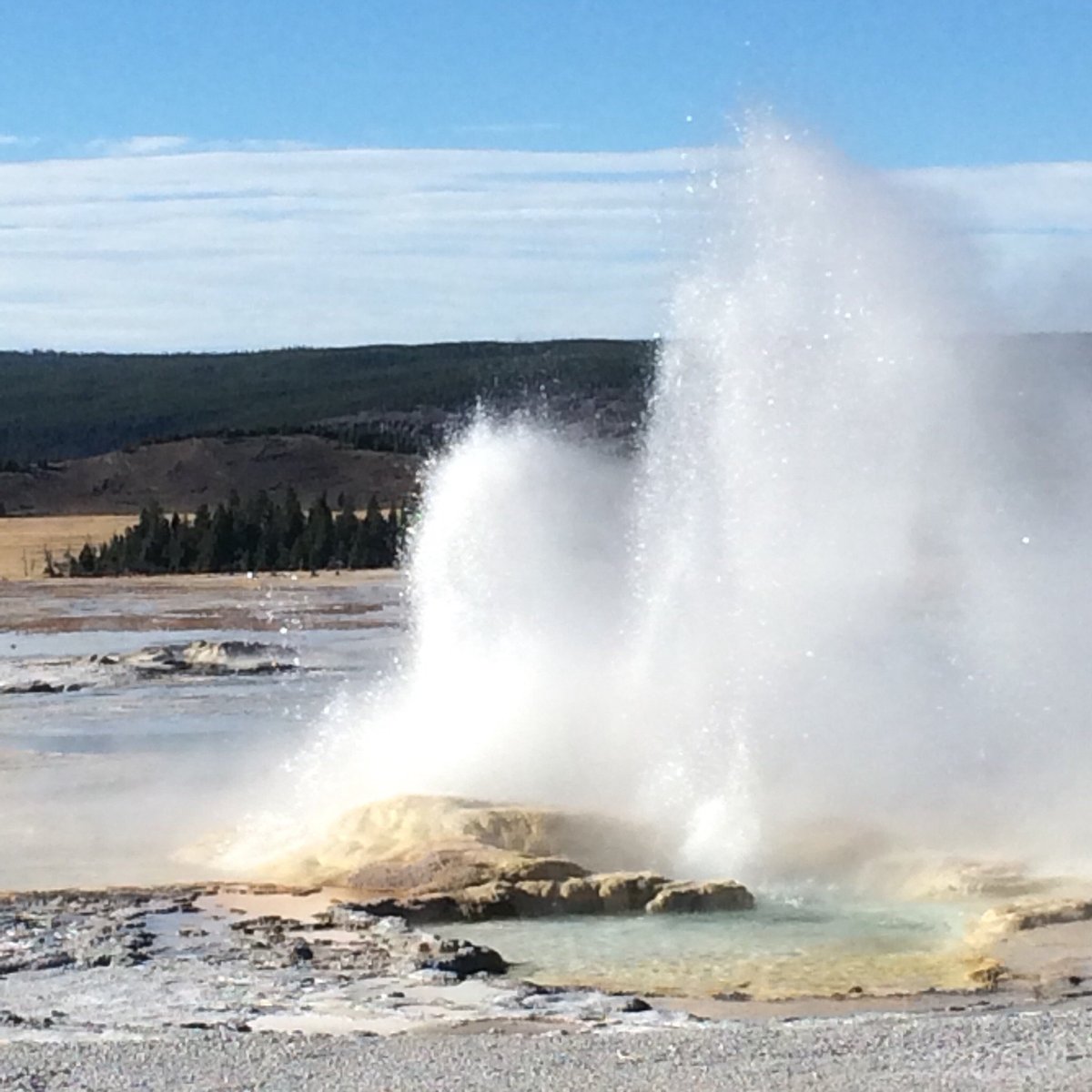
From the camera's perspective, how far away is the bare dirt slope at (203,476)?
82.8 metres

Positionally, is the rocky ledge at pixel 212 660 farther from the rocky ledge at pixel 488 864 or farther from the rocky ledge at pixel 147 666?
the rocky ledge at pixel 488 864

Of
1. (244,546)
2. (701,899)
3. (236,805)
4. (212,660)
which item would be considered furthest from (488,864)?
(244,546)

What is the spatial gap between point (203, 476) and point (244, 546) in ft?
96.5

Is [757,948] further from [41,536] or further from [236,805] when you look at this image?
[41,536]

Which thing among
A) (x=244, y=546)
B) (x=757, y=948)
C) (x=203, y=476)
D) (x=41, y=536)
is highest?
(x=203, y=476)

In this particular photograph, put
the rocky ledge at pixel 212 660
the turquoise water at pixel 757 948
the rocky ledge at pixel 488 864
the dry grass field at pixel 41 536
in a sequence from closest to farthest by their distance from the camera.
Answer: the turquoise water at pixel 757 948, the rocky ledge at pixel 488 864, the rocky ledge at pixel 212 660, the dry grass field at pixel 41 536

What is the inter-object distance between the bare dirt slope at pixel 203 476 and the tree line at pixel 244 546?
72.1 ft

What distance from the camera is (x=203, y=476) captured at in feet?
283

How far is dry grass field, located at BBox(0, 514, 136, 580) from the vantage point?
192ft

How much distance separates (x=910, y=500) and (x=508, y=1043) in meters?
14.9

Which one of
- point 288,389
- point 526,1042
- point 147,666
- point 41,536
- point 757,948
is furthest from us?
point 288,389

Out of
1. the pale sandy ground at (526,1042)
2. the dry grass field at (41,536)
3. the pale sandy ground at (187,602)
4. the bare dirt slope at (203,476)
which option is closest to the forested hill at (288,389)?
the bare dirt slope at (203,476)

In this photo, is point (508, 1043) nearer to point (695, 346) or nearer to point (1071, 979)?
point (1071, 979)

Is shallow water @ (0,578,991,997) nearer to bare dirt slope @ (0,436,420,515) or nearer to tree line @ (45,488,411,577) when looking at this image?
tree line @ (45,488,411,577)
